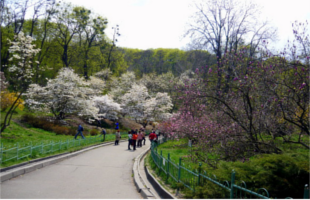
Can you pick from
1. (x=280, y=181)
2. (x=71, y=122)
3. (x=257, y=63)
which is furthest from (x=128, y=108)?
(x=280, y=181)

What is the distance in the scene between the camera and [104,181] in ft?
32.8

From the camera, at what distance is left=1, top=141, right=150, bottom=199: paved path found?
304 inches

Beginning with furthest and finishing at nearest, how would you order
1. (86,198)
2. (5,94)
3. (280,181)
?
(5,94) < (86,198) < (280,181)

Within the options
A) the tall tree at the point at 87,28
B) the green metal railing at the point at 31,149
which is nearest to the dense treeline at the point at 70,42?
the tall tree at the point at 87,28

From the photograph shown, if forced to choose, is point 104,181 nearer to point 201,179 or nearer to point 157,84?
point 201,179

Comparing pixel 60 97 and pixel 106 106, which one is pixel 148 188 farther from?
pixel 106 106

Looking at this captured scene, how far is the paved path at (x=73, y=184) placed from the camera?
7.73 metres

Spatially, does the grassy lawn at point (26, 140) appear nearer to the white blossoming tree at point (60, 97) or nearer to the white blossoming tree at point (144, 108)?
the white blossoming tree at point (60, 97)

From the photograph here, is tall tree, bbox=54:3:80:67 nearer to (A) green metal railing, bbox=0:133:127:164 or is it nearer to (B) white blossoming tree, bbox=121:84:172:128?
(B) white blossoming tree, bbox=121:84:172:128

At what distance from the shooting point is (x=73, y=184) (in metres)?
9.14

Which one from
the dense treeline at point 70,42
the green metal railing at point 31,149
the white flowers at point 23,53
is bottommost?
the green metal railing at point 31,149

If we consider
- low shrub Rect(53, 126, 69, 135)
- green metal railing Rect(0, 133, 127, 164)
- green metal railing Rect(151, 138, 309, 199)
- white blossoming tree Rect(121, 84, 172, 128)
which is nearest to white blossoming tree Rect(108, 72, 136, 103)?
white blossoming tree Rect(121, 84, 172, 128)

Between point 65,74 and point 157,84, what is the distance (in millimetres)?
30584

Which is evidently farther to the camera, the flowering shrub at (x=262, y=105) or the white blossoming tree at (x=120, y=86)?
the white blossoming tree at (x=120, y=86)
